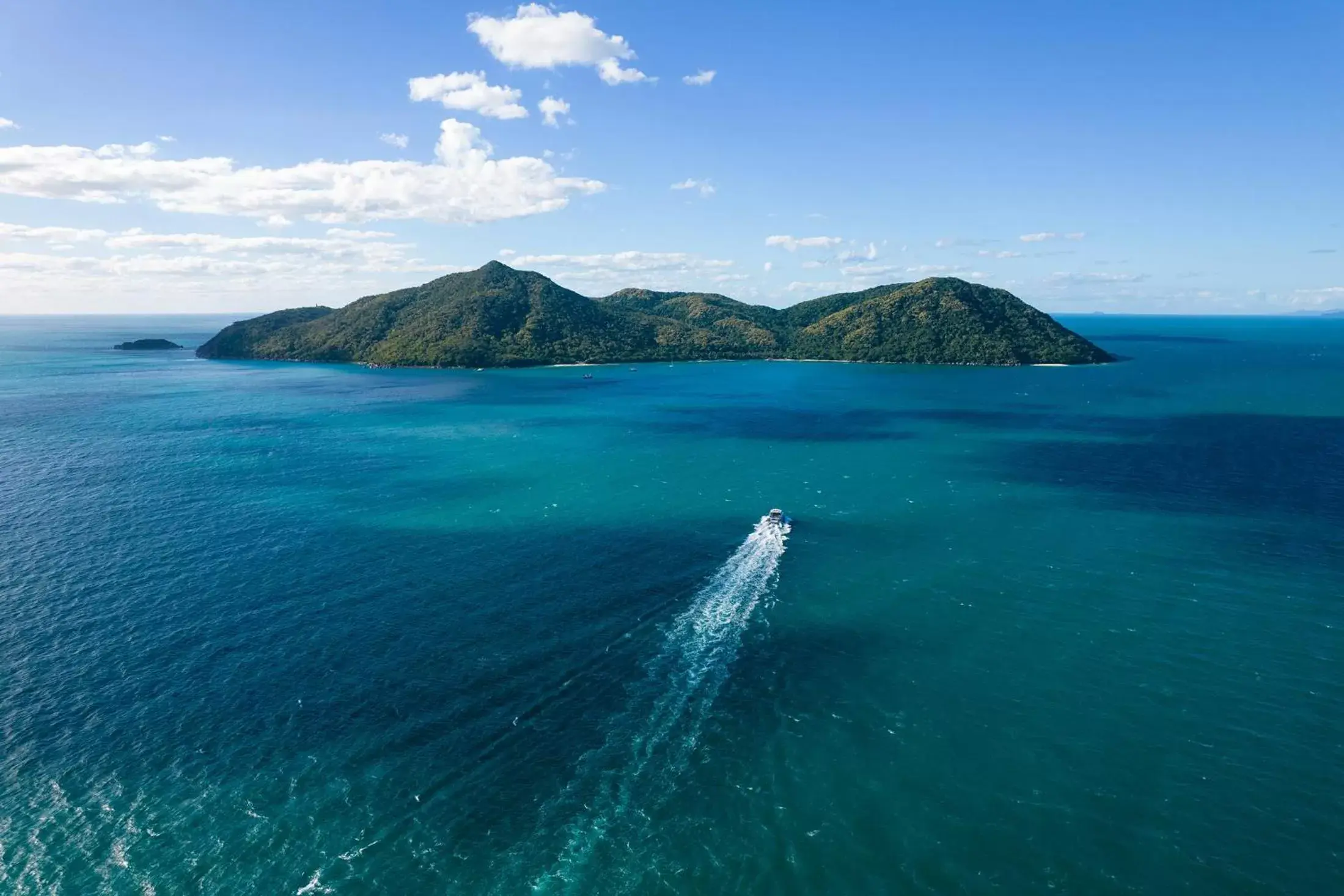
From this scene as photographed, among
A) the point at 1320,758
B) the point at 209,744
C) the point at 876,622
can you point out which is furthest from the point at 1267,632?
the point at 209,744

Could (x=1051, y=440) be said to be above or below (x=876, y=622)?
above

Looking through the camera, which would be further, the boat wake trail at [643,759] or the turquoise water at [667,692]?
the turquoise water at [667,692]

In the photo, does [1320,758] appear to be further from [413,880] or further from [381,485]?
[381,485]

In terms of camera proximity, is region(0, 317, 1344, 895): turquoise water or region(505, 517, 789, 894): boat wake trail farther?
region(0, 317, 1344, 895): turquoise water

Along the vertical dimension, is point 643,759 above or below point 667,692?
below
